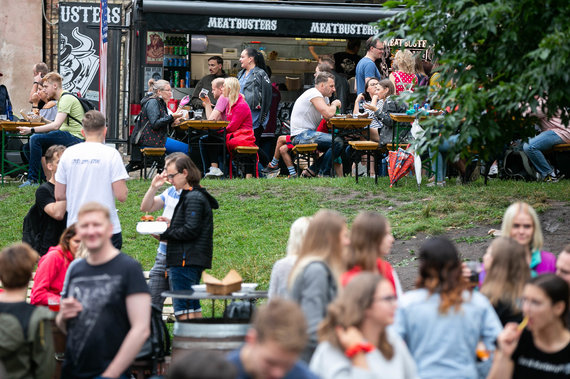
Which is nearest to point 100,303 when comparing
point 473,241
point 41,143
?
point 473,241

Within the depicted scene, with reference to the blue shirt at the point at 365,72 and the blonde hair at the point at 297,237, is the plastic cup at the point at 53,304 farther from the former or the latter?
the blue shirt at the point at 365,72

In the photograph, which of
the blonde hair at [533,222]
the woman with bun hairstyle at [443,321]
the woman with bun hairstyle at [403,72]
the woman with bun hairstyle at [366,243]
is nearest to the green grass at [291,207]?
the woman with bun hairstyle at [403,72]

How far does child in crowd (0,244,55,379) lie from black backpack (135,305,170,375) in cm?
100

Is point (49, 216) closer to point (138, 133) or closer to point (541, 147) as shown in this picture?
point (138, 133)

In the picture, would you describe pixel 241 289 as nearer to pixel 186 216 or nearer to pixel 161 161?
pixel 186 216

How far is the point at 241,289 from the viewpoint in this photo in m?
7.02

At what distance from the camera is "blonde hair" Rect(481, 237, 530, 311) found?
567cm

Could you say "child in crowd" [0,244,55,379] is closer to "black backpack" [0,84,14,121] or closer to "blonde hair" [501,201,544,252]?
"blonde hair" [501,201,544,252]

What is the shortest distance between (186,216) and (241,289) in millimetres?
1088

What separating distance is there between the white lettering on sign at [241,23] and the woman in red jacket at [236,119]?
2318 millimetres

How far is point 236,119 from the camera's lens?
595 inches

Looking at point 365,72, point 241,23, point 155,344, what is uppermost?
point 241,23

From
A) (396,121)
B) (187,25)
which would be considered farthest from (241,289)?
(187,25)

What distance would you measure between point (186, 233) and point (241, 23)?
985 cm
